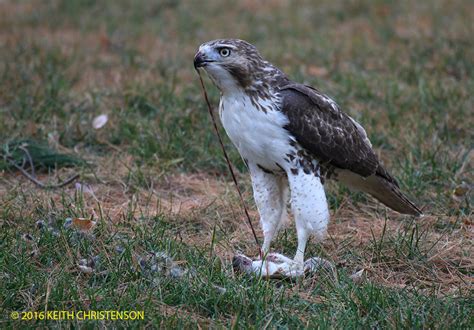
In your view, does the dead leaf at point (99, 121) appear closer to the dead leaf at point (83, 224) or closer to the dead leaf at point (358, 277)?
the dead leaf at point (83, 224)

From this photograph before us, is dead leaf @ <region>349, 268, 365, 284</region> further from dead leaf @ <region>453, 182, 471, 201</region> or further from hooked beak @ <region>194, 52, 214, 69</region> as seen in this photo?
dead leaf @ <region>453, 182, 471, 201</region>

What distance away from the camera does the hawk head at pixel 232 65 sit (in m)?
4.42

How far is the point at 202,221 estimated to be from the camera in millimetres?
5508

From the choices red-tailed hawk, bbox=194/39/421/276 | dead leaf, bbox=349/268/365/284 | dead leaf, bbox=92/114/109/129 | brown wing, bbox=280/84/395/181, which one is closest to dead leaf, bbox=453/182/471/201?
brown wing, bbox=280/84/395/181

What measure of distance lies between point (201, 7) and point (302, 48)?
101 inches

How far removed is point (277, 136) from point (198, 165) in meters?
Result: 2.07

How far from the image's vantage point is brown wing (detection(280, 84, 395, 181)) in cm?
462

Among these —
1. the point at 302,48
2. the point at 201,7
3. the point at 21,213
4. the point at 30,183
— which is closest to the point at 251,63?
the point at 21,213

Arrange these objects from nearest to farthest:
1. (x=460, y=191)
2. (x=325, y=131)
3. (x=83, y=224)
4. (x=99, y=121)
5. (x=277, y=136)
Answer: (x=277, y=136)
(x=325, y=131)
(x=83, y=224)
(x=460, y=191)
(x=99, y=121)

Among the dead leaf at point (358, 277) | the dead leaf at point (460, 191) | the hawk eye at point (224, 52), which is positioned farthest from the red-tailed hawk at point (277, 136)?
the dead leaf at point (460, 191)

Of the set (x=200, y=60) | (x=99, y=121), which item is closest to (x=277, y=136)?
(x=200, y=60)

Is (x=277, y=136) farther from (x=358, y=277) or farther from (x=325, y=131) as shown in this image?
(x=358, y=277)

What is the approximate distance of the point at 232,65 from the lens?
4473mm

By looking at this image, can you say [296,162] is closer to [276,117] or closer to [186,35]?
[276,117]
